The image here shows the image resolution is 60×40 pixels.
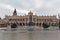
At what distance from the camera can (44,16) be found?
137500mm

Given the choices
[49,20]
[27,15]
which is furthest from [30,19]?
[49,20]

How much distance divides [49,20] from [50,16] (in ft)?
10.6

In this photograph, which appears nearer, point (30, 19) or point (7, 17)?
point (30, 19)

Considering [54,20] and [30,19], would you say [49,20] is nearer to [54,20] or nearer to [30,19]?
[54,20]

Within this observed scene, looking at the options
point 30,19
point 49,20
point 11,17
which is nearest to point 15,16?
point 11,17

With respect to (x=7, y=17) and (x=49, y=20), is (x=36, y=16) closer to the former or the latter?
(x=49, y=20)

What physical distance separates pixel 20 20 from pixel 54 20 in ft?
79.6

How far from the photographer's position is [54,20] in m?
138

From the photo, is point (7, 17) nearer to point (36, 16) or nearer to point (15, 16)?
point (15, 16)

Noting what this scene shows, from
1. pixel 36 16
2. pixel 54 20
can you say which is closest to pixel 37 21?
pixel 36 16

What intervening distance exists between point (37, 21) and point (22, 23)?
1048 centimetres

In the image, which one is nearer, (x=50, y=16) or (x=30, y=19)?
(x=30, y=19)

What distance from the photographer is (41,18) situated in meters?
136

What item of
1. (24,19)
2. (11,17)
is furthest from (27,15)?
(11,17)
